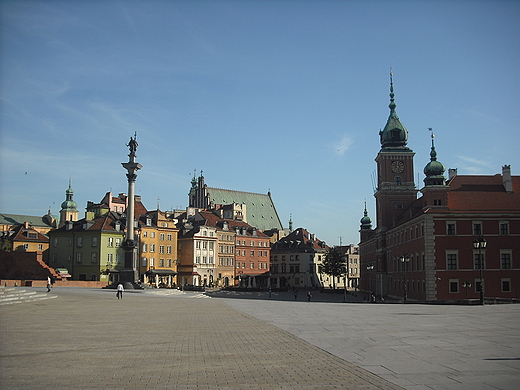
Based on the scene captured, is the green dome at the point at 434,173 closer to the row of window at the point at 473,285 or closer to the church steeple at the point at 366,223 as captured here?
the row of window at the point at 473,285

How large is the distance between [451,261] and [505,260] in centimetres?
618

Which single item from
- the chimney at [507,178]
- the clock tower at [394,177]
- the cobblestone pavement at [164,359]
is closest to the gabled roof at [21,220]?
the clock tower at [394,177]

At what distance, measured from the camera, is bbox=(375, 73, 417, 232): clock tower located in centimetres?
9275

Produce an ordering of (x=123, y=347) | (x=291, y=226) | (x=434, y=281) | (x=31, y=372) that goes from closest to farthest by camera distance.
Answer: (x=31, y=372) → (x=123, y=347) → (x=434, y=281) → (x=291, y=226)

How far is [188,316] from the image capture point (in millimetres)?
Result: 32969

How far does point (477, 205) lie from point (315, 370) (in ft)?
188

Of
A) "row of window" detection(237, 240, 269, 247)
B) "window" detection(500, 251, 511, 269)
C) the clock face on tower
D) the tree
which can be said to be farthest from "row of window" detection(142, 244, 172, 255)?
"window" detection(500, 251, 511, 269)

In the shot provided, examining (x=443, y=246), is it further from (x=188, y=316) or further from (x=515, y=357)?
(x=515, y=357)

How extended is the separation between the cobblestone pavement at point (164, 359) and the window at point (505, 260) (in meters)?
46.3

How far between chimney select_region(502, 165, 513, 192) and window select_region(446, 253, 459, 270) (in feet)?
39.8

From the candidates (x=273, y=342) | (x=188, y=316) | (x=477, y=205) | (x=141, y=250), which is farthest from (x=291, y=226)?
(x=273, y=342)

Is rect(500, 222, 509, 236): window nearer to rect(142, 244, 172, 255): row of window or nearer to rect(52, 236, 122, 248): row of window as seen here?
rect(142, 244, 172, 255): row of window

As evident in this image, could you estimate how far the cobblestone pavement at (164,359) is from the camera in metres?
12.8

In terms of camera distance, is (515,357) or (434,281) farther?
(434,281)
